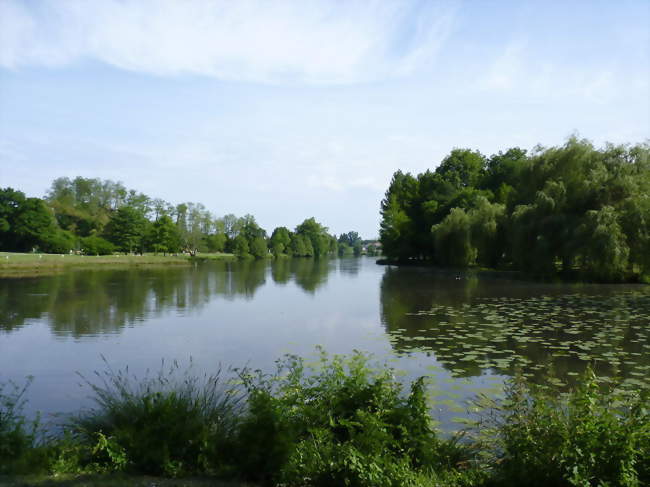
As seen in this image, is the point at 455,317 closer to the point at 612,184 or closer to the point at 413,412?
the point at 413,412

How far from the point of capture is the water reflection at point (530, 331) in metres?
9.14

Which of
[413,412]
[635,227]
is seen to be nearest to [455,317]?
[413,412]

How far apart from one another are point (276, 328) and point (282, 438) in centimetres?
1031

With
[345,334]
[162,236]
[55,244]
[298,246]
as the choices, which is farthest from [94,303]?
[298,246]

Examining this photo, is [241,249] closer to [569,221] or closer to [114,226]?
[114,226]

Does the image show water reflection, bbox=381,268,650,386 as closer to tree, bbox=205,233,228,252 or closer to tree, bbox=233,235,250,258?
tree, bbox=233,235,250,258

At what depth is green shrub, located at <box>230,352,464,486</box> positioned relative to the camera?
366 centimetres

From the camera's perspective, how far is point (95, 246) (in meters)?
67.6

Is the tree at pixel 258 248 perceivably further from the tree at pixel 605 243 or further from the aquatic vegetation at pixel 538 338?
the aquatic vegetation at pixel 538 338

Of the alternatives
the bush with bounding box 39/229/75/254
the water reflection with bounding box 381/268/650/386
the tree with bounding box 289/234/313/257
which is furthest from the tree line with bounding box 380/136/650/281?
the tree with bounding box 289/234/313/257

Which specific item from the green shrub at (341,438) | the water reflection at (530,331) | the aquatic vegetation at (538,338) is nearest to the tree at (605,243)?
the water reflection at (530,331)

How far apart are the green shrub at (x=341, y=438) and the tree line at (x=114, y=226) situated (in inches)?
2733

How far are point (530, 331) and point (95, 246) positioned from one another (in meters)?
67.0

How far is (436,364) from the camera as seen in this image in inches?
370
